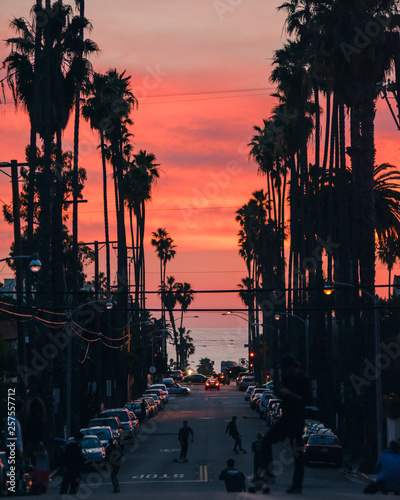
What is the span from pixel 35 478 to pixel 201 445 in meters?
36.8

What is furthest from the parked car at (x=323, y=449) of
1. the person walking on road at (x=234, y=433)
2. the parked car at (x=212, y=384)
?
the parked car at (x=212, y=384)

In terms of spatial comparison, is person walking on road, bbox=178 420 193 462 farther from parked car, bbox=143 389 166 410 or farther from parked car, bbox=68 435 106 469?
parked car, bbox=143 389 166 410

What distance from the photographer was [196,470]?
39250mm

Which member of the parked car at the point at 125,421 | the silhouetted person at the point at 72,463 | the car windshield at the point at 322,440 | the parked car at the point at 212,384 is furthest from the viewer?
the parked car at the point at 212,384

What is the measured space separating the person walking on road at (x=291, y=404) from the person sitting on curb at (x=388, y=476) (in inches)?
121

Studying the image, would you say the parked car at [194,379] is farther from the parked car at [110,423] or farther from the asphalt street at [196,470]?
the parked car at [110,423]

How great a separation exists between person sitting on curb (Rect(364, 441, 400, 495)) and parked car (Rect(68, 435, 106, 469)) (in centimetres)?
2287

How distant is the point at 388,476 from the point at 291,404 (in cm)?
452

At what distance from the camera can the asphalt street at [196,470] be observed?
678 inches

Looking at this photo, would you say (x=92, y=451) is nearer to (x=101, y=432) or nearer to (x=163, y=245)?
(x=101, y=432)

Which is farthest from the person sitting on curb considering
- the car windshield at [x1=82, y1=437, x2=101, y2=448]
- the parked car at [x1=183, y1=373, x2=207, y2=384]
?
the parked car at [x1=183, y1=373, x2=207, y2=384]

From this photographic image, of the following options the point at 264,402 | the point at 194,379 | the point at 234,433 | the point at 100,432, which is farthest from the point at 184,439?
the point at 194,379

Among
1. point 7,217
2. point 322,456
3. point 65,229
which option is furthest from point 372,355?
point 65,229

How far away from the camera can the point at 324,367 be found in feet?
182
